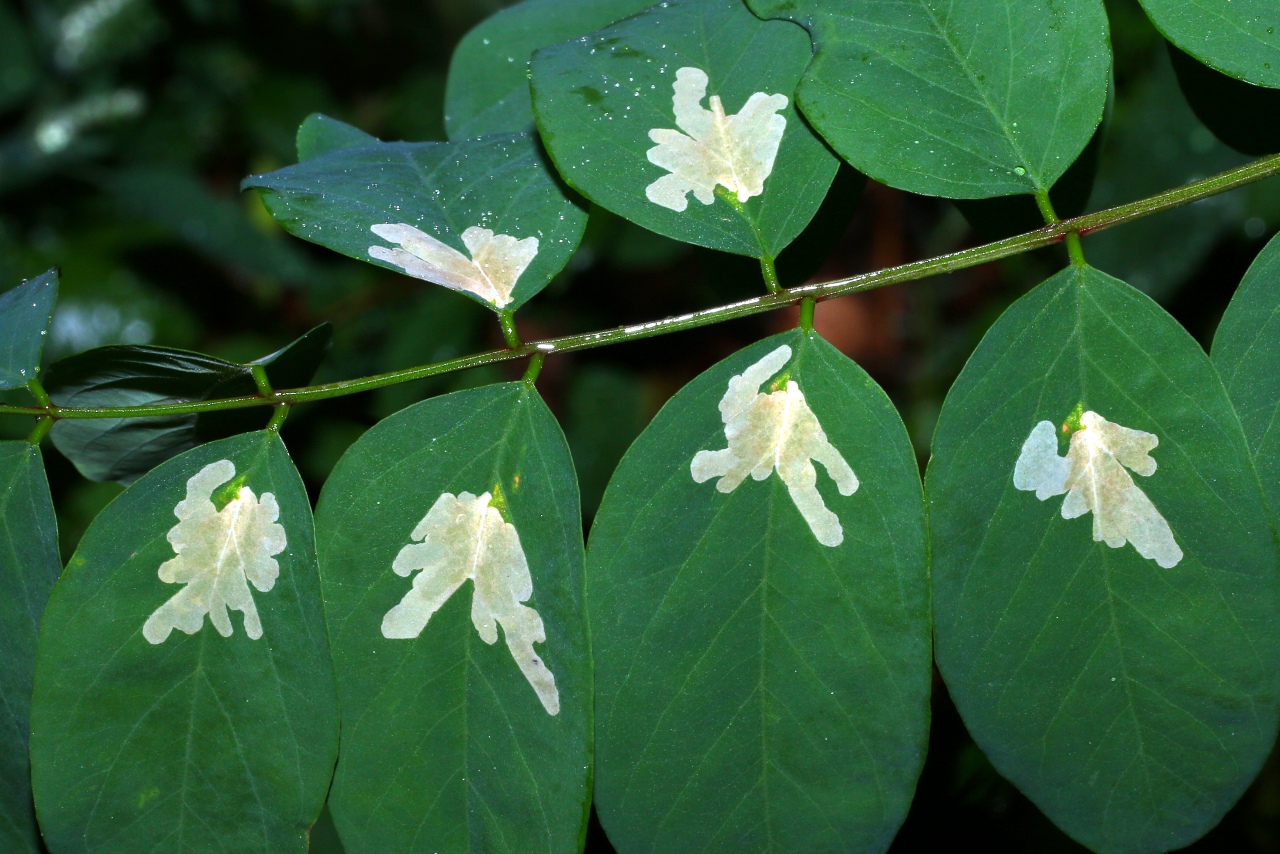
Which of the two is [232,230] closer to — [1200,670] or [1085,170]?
[1085,170]

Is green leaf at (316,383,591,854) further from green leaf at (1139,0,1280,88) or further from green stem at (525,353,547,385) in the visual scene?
green leaf at (1139,0,1280,88)

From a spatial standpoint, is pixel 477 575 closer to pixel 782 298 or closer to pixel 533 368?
pixel 533 368

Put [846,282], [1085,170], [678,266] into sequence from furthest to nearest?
[678,266] → [1085,170] → [846,282]

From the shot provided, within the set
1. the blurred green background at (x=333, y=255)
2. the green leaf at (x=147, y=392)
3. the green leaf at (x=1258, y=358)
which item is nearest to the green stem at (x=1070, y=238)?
the green leaf at (x=1258, y=358)

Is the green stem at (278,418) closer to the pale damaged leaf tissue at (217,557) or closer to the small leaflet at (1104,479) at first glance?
the pale damaged leaf tissue at (217,557)

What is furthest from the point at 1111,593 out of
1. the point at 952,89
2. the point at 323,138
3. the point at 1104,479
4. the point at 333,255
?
the point at 333,255

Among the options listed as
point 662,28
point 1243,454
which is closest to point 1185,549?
point 1243,454
